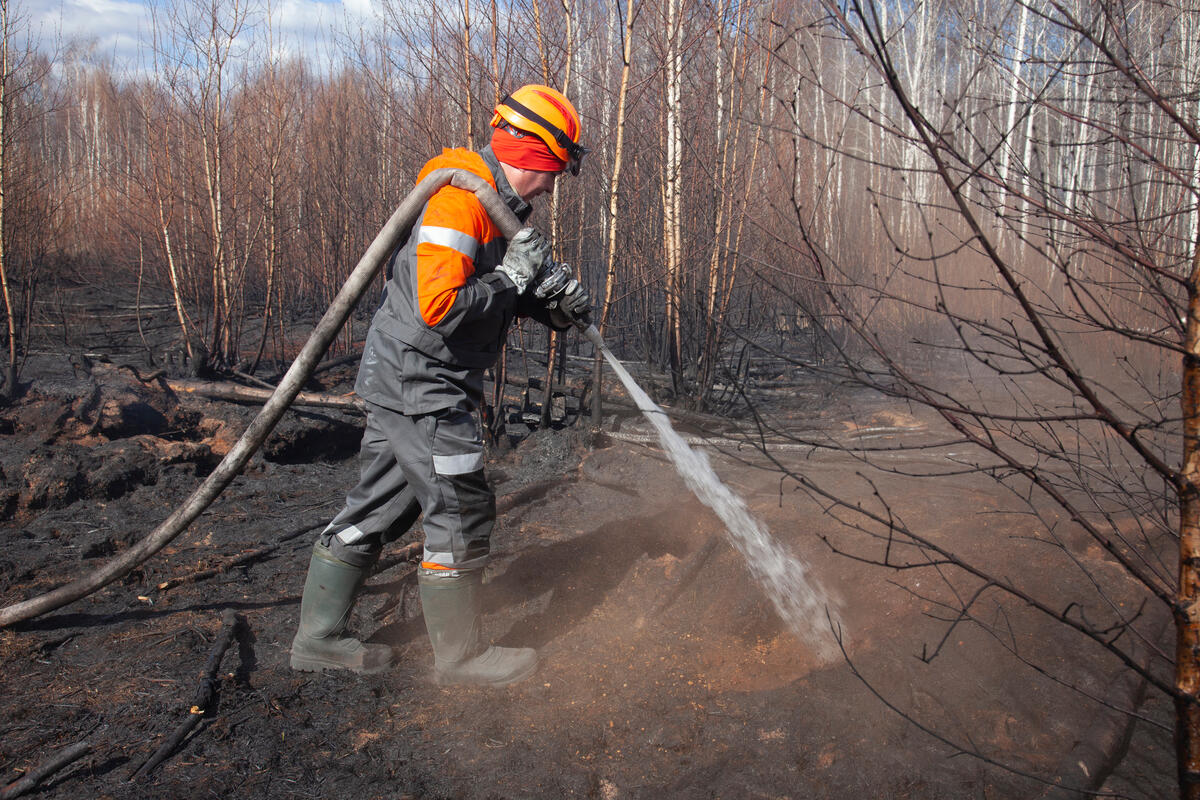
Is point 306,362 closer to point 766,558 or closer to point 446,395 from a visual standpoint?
point 446,395

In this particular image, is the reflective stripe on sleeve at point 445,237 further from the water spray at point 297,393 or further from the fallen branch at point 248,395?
the fallen branch at point 248,395

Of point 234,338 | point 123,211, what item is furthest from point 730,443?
point 123,211

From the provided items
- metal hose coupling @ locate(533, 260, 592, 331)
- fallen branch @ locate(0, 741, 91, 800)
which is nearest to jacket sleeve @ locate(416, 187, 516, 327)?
metal hose coupling @ locate(533, 260, 592, 331)

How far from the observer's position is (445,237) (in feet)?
8.18

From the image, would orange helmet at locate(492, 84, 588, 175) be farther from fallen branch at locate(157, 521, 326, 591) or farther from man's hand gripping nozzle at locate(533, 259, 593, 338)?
fallen branch at locate(157, 521, 326, 591)

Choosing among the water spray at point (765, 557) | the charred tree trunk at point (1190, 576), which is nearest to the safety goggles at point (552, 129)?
the water spray at point (765, 557)

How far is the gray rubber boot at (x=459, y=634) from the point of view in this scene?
2729 mm

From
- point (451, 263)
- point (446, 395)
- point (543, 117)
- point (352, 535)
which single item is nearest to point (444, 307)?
point (451, 263)

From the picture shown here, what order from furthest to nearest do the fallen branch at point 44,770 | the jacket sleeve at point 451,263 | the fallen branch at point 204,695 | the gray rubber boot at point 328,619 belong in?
the gray rubber boot at point 328,619
the jacket sleeve at point 451,263
the fallen branch at point 204,695
the fallen branch at point 44,770

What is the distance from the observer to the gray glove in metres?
2.67

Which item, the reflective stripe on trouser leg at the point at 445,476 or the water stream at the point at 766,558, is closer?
the reflective stripe on trouser leg at the point at 445,476

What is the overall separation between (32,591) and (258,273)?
456 inches

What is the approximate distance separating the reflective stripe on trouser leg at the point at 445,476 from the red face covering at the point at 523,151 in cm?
92

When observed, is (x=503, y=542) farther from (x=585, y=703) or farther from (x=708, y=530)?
(x=585, y=703)
